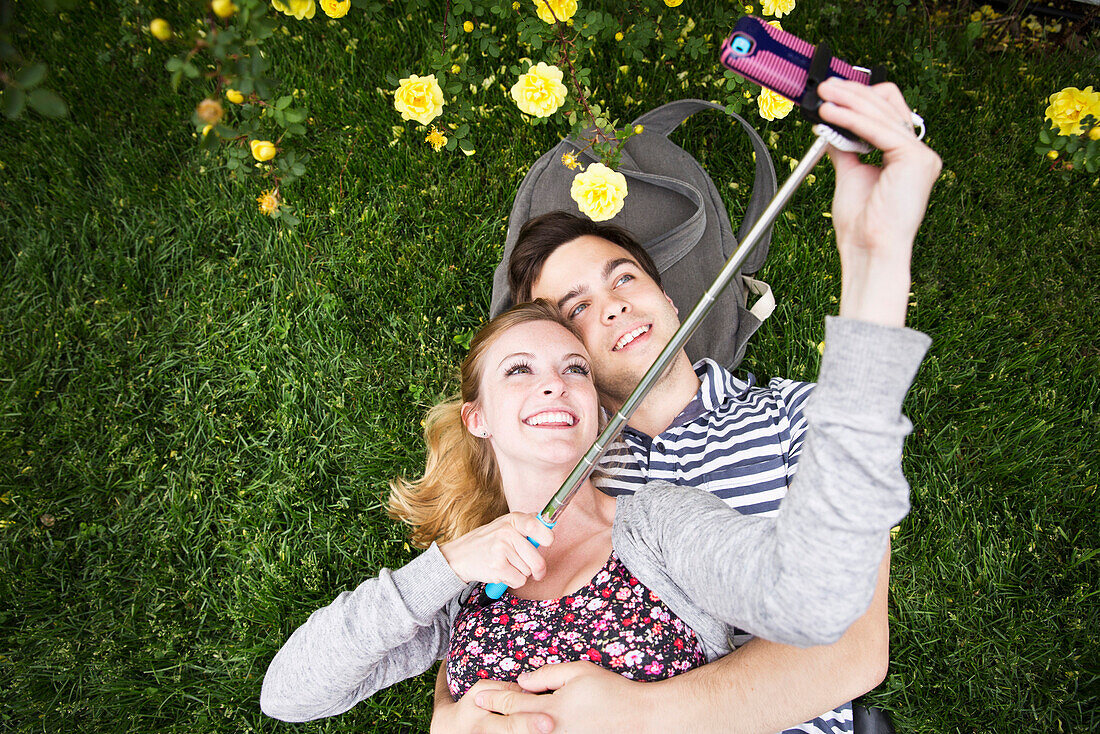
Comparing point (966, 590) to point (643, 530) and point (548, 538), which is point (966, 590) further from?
point (548, 538)

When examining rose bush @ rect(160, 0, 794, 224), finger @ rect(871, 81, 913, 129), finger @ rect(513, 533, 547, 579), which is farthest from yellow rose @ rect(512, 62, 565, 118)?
finger @ rect(513, 533, 547, 579)

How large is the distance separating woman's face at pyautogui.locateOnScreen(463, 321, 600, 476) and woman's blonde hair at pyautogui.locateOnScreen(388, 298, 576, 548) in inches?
4.8

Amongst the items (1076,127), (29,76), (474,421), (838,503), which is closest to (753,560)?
(838,503)

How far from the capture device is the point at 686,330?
1.85m

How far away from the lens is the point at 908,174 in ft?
5.48

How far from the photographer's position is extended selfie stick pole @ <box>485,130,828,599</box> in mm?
1676

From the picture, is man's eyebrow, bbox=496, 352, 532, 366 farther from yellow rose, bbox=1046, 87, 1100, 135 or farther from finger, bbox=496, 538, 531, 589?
yellow rose, bbox=1046, 87, 1100, 135

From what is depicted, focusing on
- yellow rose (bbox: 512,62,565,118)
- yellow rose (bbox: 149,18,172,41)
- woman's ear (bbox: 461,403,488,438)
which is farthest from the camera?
woman's ear (bbox: 461,403,488,438)

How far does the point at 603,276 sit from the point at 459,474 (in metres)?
1.07

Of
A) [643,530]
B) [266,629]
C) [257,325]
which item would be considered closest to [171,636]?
[266,629]

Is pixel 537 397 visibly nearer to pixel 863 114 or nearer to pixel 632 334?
pixel 632 334

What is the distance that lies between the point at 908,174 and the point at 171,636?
11.2 feet

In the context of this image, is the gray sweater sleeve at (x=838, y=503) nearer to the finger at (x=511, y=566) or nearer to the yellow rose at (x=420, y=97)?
the finger at (x=511, y=566)

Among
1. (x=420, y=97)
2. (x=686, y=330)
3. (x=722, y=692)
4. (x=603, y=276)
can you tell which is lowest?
(x=722, y=692)
